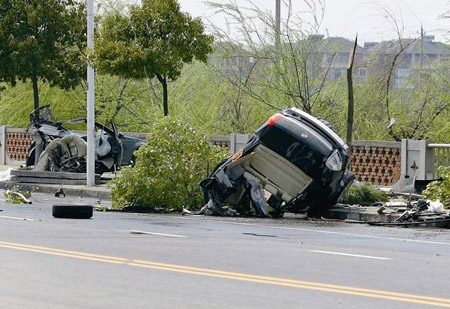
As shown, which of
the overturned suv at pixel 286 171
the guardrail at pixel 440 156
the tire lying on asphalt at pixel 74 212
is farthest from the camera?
the guardrail at pixel 440 156

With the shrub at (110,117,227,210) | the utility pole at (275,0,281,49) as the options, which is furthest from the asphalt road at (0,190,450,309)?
the utility pole at (275,0,281,49)

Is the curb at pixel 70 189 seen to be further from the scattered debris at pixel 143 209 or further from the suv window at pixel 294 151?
the suv window at pixel 294 151

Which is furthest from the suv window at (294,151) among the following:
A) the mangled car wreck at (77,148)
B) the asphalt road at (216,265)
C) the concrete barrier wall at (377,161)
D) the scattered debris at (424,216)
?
the mangled car wreck at (77,148)

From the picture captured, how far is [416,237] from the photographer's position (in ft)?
57.2

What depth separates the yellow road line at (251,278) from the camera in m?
10.3

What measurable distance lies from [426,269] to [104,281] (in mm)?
3367

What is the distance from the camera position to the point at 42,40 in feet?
131

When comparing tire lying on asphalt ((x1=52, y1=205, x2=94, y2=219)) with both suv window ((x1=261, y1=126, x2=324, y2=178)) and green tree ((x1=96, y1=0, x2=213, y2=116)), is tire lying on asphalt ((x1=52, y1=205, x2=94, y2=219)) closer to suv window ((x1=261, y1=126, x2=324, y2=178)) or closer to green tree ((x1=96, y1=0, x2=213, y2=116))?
suv window ((x1=261, y1=126, x2=324, y2=178))

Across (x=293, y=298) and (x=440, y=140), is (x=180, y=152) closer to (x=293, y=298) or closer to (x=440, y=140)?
(x=440, y=140)

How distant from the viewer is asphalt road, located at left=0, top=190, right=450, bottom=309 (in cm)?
1025

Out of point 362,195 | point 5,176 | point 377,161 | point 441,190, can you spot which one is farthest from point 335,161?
point 5,176

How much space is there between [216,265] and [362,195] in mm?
11530

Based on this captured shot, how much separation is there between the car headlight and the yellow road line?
7367 mm

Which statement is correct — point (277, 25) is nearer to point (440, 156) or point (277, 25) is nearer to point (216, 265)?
point (440, 156)
